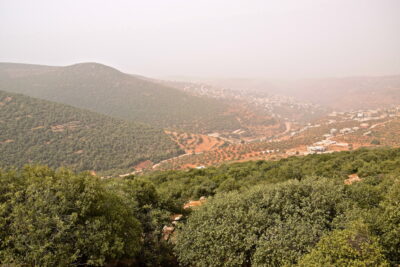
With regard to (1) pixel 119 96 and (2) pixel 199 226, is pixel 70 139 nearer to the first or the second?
(2) pixel 199 226

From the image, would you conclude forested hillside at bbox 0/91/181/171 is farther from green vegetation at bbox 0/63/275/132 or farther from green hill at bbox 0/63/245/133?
green hill at bbox 0/63/245/133

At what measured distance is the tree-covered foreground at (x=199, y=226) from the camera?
8969 millimetres

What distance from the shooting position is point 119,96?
506 feet

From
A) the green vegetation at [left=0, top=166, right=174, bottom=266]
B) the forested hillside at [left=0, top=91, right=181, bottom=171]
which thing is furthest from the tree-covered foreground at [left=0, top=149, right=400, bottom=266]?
the forested hillside at [left=0, top=91, right=181, bottom=171]

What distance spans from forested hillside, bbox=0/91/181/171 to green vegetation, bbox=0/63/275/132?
39973mm

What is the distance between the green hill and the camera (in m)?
134

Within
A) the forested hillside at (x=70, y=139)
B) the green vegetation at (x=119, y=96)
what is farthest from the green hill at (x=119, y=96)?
the forested hillside at (x=70, y=139)

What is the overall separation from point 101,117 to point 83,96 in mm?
72623

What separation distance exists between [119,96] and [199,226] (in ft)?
507

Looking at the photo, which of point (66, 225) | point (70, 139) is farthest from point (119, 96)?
point (66, 225)

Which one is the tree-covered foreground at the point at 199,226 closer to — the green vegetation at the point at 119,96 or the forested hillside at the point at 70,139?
the forested hillside at the point at 70,139

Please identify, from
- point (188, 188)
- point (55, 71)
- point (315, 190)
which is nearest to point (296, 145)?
point (188, 188)

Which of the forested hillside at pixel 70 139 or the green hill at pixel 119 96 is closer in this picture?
the forested hillside at pixel 70 139

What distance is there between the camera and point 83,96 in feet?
496
